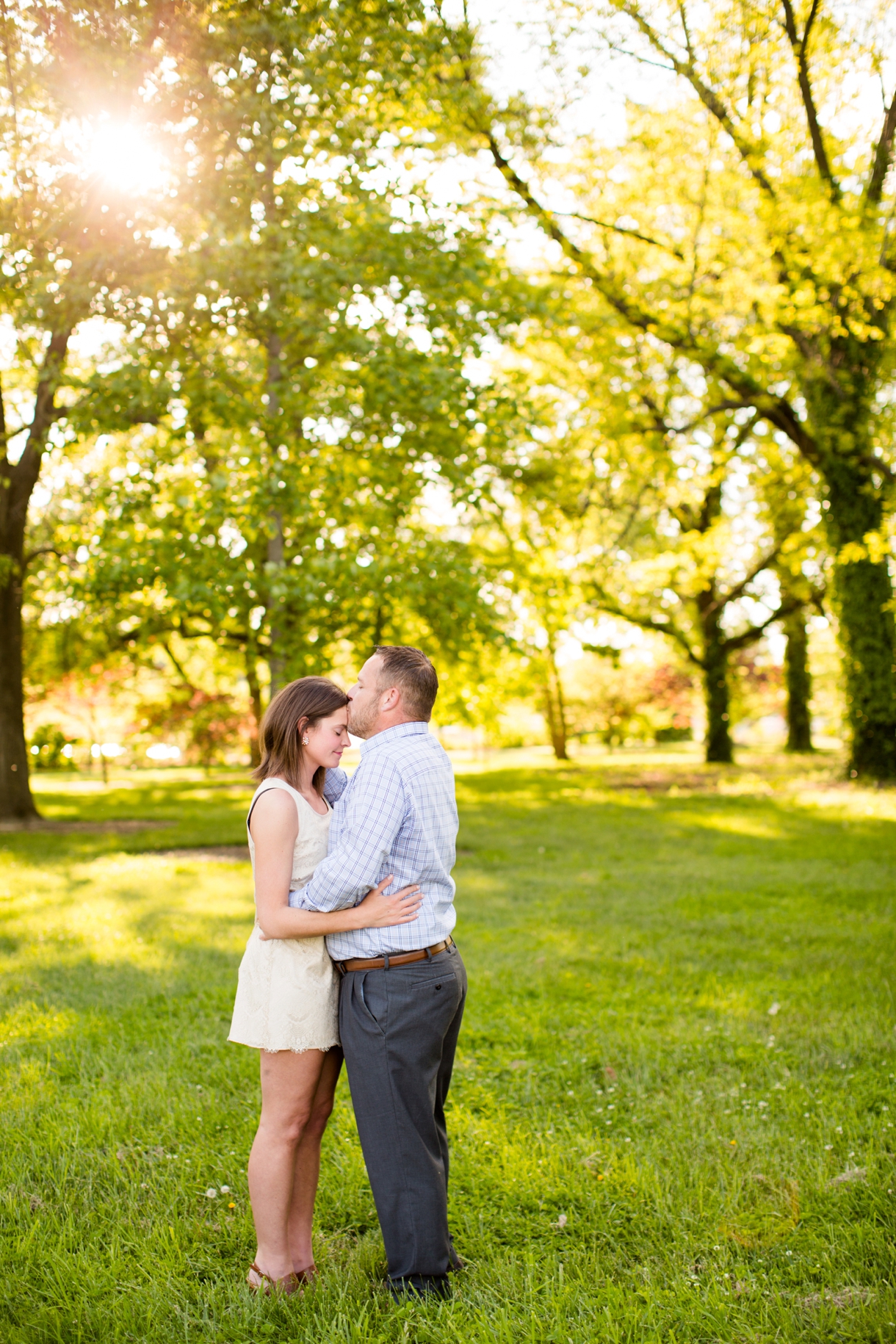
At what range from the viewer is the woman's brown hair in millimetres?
3193

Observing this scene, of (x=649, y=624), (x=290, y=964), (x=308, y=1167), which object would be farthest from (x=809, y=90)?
(x=308, y=1167)

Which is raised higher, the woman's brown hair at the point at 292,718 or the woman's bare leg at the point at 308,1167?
the woman's brown hair at the point at 292,718

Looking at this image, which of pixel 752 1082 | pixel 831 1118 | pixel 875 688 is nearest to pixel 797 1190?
pixel 831 1118

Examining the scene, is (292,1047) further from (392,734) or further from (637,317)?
(637,317)

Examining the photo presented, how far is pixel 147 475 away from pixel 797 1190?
421 inches

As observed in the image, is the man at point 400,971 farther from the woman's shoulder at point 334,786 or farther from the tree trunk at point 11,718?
the tree trunk at point 11,718

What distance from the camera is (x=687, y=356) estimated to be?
16.5m

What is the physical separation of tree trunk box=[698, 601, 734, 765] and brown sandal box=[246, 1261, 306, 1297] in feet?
79.8

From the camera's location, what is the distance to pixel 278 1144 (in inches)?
123

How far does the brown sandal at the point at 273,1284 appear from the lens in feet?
10.4

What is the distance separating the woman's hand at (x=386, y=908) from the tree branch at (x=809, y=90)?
13770 millimetres

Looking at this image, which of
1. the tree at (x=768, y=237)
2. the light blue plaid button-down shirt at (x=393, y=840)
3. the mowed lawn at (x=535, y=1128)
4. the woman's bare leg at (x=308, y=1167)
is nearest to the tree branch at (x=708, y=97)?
the tree at (x=768, y=237)

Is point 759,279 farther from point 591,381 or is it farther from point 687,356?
point 591,381

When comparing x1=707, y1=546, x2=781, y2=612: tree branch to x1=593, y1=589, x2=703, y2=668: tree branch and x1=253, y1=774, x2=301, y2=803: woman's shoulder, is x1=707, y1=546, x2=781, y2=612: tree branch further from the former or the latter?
x1=253, y1=774, x2=301, y2=803: woman's shoulder
